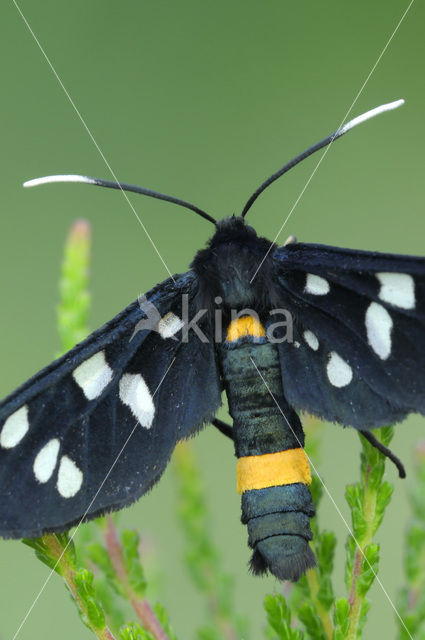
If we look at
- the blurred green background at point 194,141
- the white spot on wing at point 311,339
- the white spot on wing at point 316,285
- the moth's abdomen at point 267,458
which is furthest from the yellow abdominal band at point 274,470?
the blurred green background at point 194,141

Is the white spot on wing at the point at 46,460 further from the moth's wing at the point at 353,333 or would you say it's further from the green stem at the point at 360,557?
the green stem at the point at 360,557

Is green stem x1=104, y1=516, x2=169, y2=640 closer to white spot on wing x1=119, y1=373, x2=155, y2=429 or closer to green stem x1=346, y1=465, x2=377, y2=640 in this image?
white spot on wing x1=119, y1=373, x2=155, y2=429

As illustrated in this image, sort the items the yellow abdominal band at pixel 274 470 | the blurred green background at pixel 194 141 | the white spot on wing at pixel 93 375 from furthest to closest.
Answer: the blurred green background at pixel 194 141 → the white spot on wing at pixel 93 375 → the yellow abdominal band at pixel 274 470

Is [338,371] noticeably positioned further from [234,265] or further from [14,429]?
[14,429]

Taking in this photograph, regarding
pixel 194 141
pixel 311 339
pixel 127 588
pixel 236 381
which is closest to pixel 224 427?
pixel 236 381

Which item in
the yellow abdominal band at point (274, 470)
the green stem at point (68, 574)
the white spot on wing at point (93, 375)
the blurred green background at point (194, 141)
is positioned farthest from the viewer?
the blurred green background at point (194, 141)

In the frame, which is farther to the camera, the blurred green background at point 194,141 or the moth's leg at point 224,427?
the blurred green background at point 194,141

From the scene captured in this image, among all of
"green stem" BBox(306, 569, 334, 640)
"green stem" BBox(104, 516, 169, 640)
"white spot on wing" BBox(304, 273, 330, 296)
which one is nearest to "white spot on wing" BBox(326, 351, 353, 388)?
"white spot on wing" BBox(304, 273, 330, 296)
